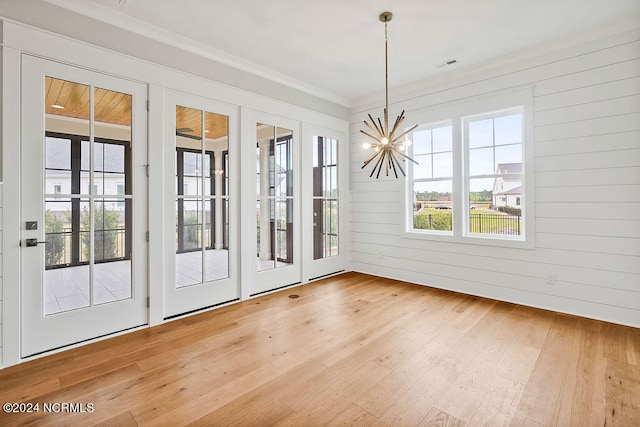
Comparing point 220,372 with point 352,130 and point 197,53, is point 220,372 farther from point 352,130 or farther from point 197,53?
point 352,130

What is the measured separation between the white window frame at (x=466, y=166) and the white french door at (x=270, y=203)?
1.80 m

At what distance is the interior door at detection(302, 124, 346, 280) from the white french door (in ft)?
0.64

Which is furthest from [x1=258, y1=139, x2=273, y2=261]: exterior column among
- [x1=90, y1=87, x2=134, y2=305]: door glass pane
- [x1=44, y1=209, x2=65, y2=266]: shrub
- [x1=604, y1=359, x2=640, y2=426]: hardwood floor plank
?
[x1=604, y1=359, x2=640, y2=426]: hardwood floor plank

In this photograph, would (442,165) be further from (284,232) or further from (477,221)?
(284,232)

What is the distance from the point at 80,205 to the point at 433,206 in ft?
14.2

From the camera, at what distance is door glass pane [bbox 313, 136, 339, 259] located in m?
5.07

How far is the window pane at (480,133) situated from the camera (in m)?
4.13

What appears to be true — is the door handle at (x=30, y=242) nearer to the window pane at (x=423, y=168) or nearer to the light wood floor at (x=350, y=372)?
the light wood floor at (x=350, y=372)

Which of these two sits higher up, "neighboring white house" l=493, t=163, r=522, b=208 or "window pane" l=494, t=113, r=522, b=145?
"window pane" l=494, t=113, r=522, b=145

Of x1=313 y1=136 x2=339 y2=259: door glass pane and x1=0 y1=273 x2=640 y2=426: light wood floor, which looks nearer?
x1=0 y1=273 x2=640 y2=426: light wood floor

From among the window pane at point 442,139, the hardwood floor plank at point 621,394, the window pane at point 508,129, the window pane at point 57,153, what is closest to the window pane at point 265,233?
the window pane at point 57,153

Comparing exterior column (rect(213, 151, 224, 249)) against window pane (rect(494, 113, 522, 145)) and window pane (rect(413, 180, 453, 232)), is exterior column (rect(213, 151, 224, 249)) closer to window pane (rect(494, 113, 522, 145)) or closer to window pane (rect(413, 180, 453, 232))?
window pane (rect(413, 180, 453, 232))

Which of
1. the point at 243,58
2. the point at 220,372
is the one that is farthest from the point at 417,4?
the point at 220,372

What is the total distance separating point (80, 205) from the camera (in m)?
2.80
